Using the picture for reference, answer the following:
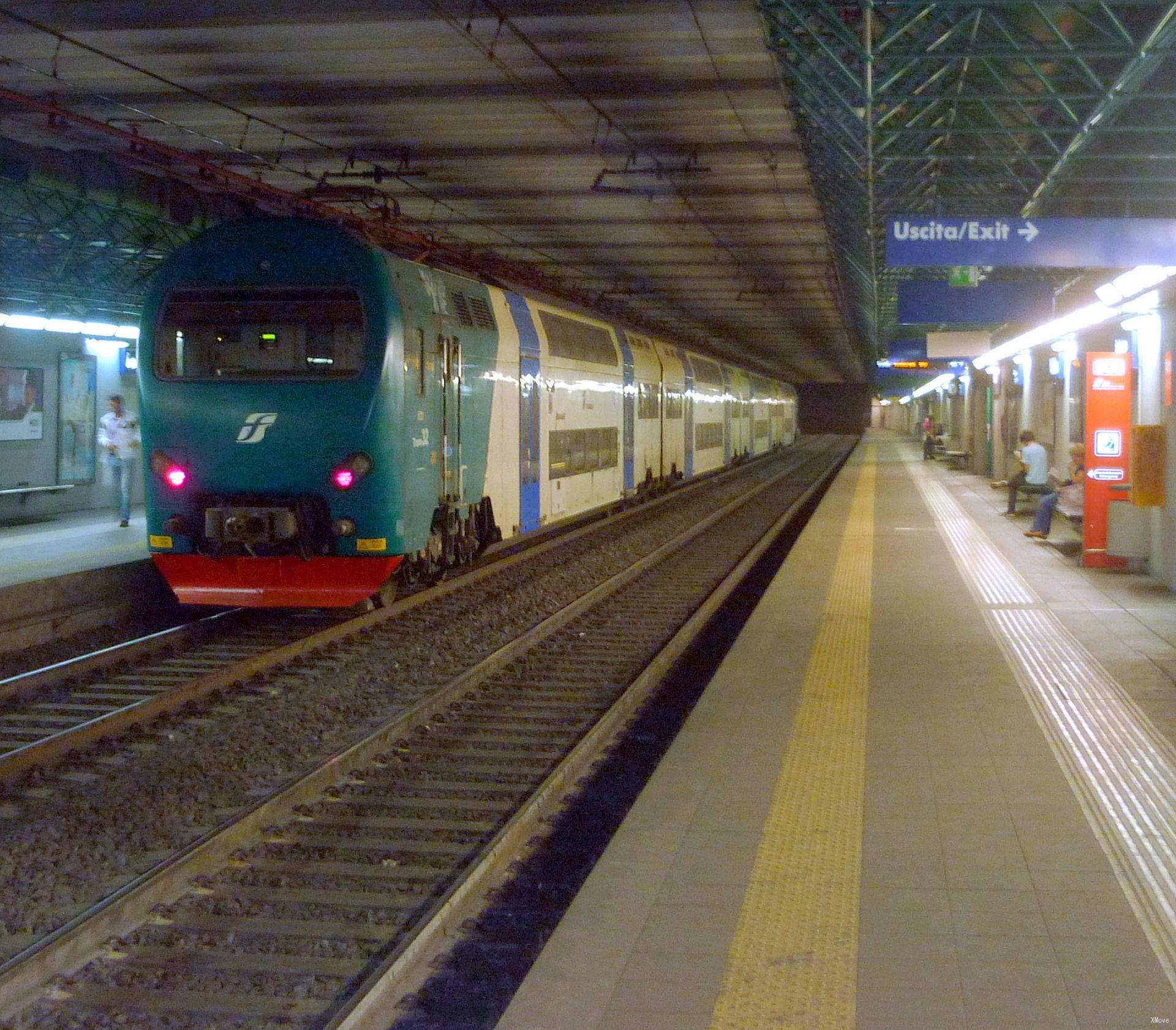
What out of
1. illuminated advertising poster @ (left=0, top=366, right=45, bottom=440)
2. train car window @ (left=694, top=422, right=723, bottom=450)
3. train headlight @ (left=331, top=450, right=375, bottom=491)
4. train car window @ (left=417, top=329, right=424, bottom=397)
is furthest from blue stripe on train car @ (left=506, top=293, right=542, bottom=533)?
train car window @ (left=694, top=422, right=723, bottom=450)

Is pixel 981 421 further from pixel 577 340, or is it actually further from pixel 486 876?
pixel 486 876

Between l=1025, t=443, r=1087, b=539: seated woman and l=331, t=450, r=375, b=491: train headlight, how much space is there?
9550 mm

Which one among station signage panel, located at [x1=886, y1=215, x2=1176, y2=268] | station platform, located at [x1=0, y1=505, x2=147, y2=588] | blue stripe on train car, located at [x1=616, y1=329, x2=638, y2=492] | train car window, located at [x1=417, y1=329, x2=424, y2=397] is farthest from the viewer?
blue stripe on train car, located at [x1=616, y1=329, x2=638, y2=492]

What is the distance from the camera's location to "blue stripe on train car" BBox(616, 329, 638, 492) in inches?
792

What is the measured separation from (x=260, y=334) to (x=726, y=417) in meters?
24.6

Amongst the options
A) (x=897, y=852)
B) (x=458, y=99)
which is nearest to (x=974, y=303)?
(x=458, y=99)

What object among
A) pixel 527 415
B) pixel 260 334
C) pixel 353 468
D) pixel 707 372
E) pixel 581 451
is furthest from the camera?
pixel 707 372

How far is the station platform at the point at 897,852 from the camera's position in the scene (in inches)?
149

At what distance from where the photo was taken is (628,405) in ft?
67.0

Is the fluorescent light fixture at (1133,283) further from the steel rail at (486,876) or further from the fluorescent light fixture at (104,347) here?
the fluorescent light fixture at (104,347)

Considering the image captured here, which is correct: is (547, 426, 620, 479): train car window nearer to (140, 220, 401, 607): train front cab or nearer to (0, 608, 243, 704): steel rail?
(140, 220, 401, 607): train front cab

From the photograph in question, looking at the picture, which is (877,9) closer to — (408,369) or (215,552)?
(408,369)

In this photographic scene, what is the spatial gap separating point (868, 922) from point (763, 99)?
514 inches

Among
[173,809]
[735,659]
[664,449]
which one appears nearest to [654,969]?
[173,809]
